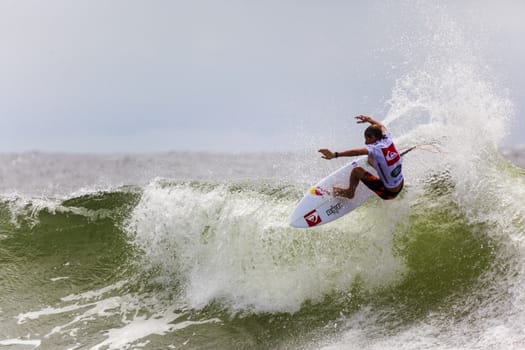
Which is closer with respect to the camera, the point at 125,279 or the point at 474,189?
the point at 474,189

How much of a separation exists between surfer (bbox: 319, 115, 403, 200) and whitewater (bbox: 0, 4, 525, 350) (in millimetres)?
559

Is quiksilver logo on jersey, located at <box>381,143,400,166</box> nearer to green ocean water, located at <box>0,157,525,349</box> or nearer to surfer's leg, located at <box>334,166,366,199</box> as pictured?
surfer's leg, located at <box>334,166,366,199</box>

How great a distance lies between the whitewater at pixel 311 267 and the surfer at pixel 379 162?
56 cm

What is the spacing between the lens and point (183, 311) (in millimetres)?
8742

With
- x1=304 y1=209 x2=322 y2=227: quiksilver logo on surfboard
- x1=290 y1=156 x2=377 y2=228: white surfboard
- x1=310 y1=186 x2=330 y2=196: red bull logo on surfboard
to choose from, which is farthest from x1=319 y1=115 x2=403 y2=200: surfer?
x1=304 y1=209 x2=322 y2=227: quiksilver logo on surfboard

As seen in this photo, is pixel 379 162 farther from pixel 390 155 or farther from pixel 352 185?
pixel 352 185

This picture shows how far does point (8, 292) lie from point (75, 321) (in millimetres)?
1719

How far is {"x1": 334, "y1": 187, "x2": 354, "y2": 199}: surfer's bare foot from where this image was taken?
26.5 feet

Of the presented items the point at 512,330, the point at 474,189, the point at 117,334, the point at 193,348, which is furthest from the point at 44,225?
the point at 512,330

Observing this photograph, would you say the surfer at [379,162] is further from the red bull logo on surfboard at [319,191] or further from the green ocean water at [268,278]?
the green ocean water at [268,278]

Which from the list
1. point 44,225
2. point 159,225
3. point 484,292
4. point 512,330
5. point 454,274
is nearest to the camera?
point 512,330

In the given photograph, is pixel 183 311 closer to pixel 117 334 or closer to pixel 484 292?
pixel 117 334

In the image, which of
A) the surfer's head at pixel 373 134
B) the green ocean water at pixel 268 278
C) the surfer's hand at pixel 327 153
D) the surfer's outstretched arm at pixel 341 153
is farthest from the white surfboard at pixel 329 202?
the surfer's hand at pixel 327 153

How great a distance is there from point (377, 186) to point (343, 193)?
47cm
